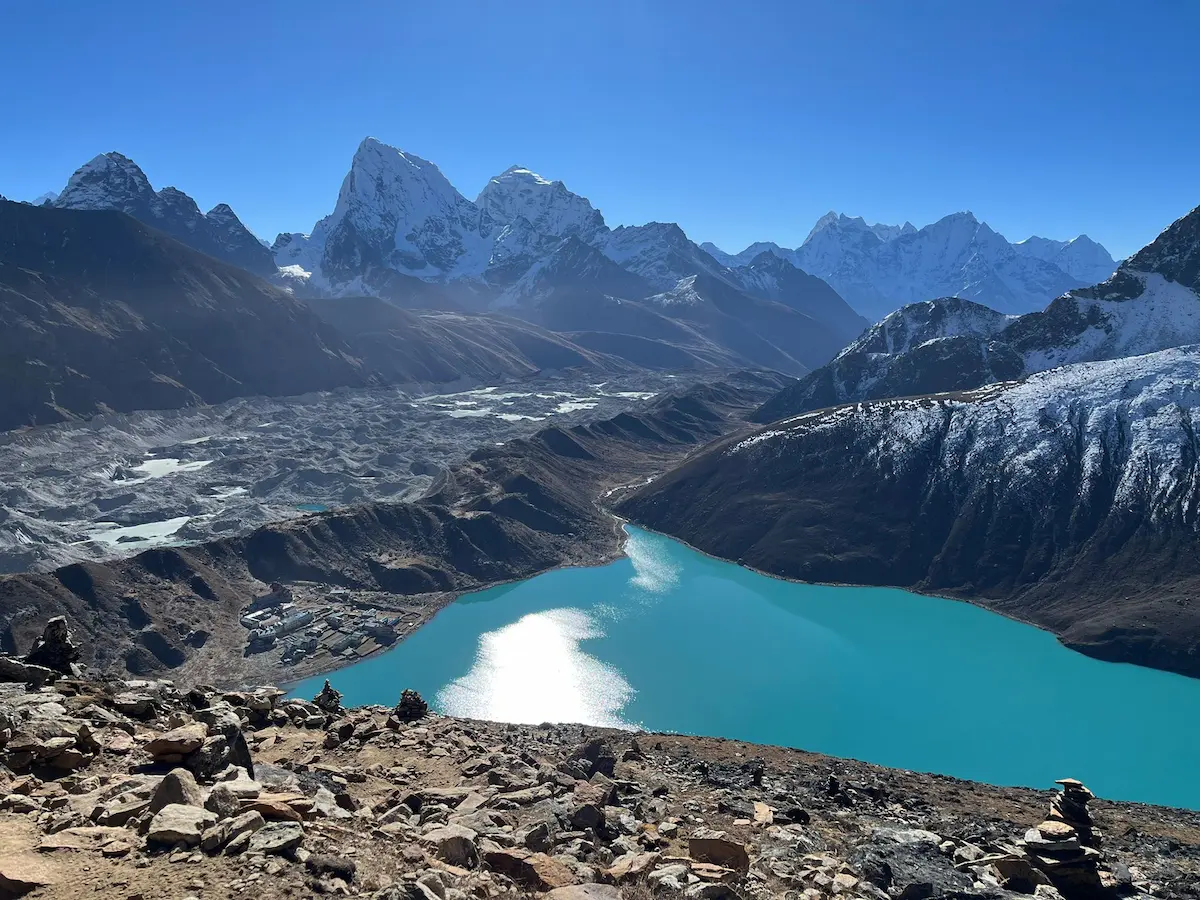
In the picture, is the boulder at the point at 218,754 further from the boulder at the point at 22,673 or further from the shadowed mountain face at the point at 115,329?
the shadowed mountain face at the point at 115,329

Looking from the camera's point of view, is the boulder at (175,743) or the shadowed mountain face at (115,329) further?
the shadowed mountain face at (115,329)

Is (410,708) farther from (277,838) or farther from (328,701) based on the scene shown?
(277,838)

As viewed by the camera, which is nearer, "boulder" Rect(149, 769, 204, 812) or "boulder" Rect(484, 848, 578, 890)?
"boulder" Rect(149, 769, 204, 812)

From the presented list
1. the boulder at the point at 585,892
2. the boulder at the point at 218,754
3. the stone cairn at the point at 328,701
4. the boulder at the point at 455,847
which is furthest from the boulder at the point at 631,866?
the stone cairn at the point at 328,701

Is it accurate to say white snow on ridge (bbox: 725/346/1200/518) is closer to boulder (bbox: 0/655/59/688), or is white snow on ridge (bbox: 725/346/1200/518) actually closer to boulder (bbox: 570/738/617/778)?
boulder (bbox: 570/738/617/778)

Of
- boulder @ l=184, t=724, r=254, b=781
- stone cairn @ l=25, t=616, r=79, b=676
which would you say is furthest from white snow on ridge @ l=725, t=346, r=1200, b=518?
stone cairn @ l=25, t=616, r=79, b=676

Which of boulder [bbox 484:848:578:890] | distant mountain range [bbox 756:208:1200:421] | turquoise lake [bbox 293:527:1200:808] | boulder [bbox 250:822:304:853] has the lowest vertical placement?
turquoise lake [bbox 293:527:1200:808]

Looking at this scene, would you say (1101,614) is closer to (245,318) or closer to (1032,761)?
(1032,761)

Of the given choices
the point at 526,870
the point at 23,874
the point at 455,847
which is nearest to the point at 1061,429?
the point at 526,870
